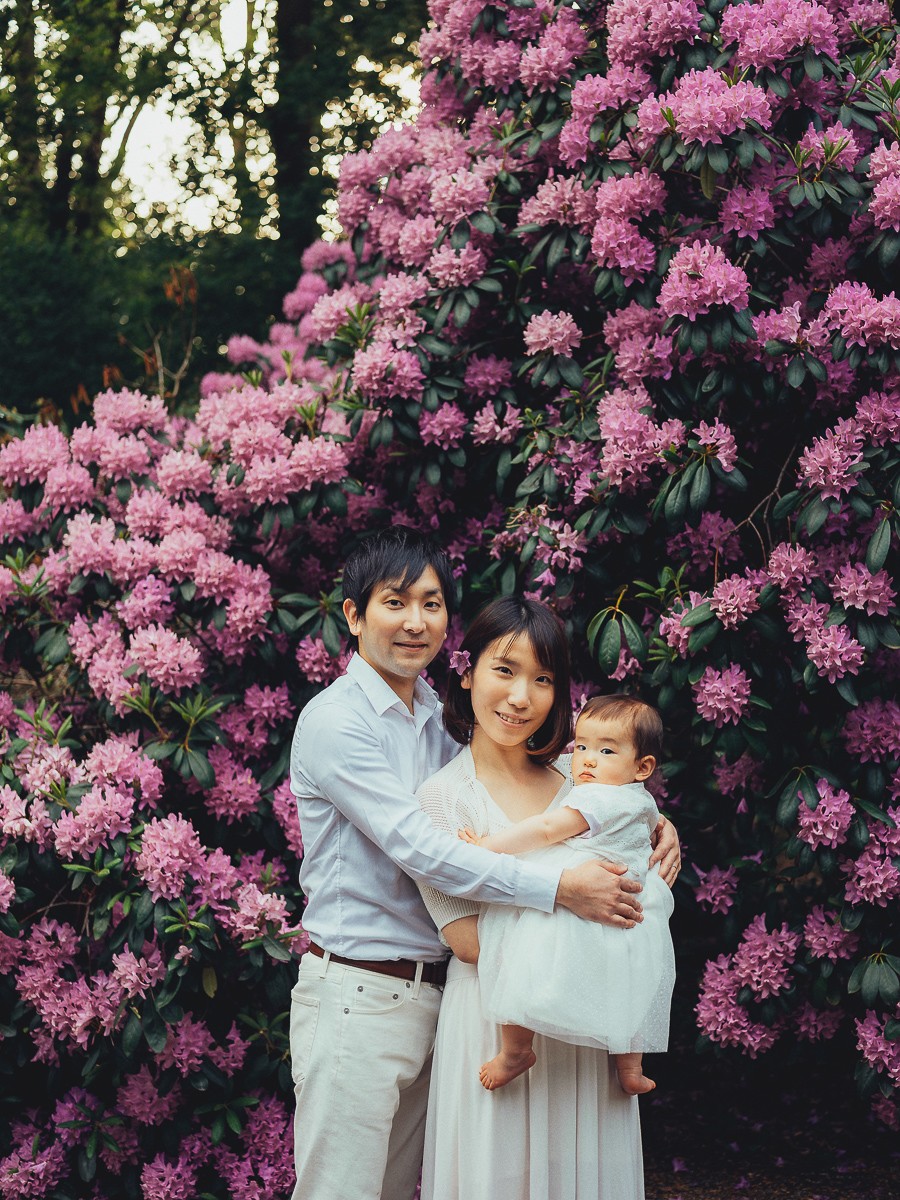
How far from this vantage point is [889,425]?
9.20 feet

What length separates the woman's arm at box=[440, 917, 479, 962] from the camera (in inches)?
82.9

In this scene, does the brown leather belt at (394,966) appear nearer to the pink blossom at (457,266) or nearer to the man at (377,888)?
the man at (377,888)

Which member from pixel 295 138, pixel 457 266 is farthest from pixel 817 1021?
pixel 295 138

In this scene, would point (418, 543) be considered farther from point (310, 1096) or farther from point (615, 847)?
point (310, 1096)

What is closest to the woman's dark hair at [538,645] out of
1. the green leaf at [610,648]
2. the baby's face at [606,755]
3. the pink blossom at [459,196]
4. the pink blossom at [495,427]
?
the baby's face at [606,755]

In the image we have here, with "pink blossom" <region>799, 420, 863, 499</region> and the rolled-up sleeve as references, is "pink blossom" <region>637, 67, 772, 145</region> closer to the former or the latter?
"pink blossom" <region>799, 420, 863, 499</region>

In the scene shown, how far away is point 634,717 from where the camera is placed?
7.08ft

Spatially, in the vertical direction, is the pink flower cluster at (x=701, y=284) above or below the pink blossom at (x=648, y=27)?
below

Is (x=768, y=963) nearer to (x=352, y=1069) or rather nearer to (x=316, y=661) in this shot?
(x=352, y=1069)

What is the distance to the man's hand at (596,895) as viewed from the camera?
2.02m

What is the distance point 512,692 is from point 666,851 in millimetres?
488

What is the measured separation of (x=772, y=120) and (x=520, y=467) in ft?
3.67

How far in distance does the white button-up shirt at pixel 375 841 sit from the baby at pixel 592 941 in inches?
2.7

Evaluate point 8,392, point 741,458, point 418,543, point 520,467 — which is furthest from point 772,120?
point 8,392
